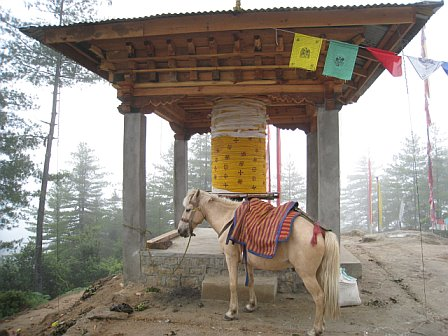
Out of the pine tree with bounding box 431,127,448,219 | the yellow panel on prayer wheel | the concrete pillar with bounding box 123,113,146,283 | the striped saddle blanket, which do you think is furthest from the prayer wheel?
the pine tree with bounding box 431,127,448,219

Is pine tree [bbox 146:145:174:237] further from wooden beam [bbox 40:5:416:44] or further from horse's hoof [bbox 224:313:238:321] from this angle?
horse's hoof [bbox 224:313:238:321]

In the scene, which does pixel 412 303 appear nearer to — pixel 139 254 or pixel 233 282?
pixel 233 282

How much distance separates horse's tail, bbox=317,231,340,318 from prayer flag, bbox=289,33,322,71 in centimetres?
253

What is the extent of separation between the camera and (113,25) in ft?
17.1

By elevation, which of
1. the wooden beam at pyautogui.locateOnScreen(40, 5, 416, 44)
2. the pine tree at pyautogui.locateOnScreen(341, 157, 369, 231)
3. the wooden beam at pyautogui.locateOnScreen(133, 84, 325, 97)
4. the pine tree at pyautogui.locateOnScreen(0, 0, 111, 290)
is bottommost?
the pine tree at pyautogui.locateOnScreen(341, 157, 369, 231)

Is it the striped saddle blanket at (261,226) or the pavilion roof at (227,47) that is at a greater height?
the pavilion roof at (227,47)

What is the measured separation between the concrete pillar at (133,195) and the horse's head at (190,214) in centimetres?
166

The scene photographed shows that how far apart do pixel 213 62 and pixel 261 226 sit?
317cm

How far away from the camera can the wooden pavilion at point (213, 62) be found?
491 cm

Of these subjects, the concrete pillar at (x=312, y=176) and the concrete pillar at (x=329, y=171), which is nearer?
the concrete pillar at (x=329, y=171)

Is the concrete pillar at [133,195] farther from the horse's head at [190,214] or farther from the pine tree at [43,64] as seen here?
the pine tree at [43,64]

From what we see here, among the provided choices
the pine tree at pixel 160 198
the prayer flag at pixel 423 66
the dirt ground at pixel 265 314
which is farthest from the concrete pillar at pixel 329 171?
the pine tree at pixel 160 198

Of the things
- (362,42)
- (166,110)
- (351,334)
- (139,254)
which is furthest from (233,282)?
(166,110)

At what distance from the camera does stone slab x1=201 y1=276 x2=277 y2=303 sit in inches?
199
